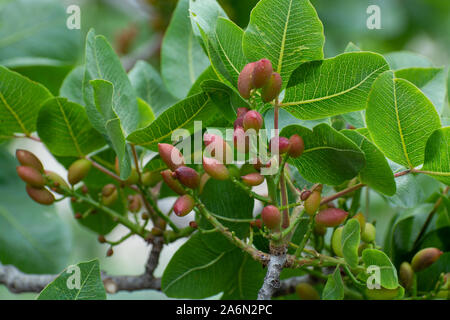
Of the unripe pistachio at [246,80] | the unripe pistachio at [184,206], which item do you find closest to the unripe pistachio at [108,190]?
the unripe pistachio at [184,206]

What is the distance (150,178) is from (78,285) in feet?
0.79

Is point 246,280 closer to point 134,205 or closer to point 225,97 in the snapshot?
point 134,205

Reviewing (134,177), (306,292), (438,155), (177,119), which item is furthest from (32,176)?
(438,155)

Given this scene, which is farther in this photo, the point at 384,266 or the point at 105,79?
the point at 105,79

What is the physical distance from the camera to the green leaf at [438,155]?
27.0 inches

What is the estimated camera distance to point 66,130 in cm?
87

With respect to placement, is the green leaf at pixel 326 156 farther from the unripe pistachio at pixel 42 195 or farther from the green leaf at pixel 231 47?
the unripe pistachio at pixel 42 195

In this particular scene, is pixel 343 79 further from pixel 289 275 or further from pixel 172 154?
pixel 289 275

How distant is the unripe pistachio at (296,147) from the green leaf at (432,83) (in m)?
0.33

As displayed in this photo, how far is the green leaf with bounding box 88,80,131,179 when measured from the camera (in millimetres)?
723

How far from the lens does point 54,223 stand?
1.30m

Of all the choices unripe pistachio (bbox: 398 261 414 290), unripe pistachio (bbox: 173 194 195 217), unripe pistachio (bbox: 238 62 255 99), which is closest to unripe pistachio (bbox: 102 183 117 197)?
unripe pistachio (bbox: 173 194 195 217)
